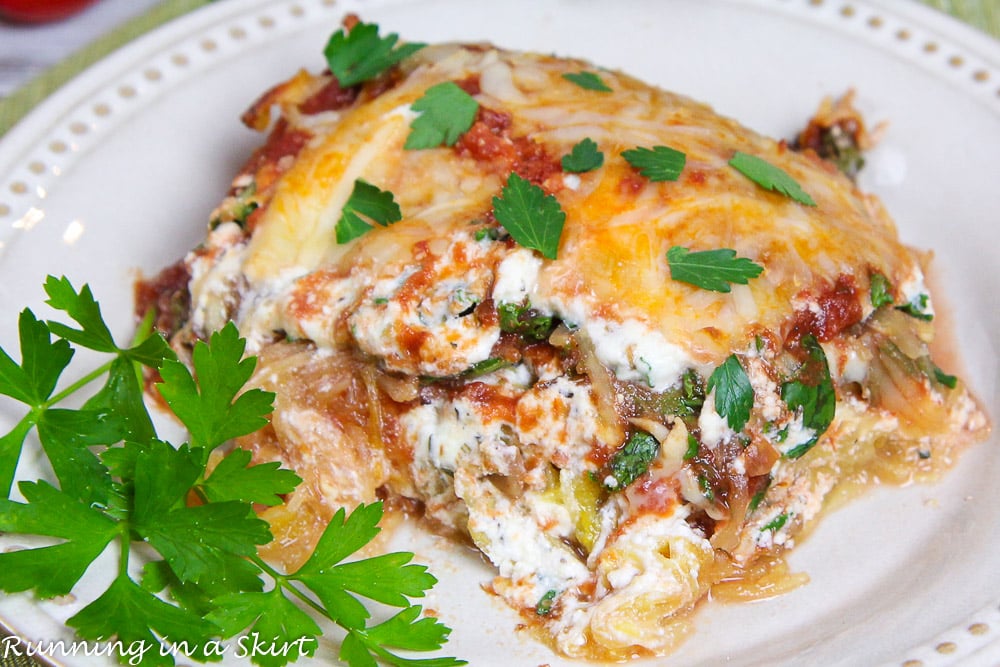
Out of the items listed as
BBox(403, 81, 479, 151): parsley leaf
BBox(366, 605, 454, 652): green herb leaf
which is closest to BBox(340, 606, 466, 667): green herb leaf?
BBox(366, 605, 454, 652): green herb leaf

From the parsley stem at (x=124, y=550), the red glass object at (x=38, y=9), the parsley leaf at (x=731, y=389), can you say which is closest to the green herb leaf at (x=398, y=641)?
the parsley stem at (x=124, y=550)

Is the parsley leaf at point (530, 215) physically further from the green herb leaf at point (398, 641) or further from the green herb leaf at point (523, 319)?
the green herb leaf at point (398, 641)

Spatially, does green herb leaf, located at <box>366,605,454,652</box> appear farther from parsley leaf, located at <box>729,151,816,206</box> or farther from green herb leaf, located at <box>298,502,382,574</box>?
parsley leaf, located at <box>729,151,816,206</box>

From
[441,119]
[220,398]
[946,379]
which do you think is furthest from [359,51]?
[946,379]

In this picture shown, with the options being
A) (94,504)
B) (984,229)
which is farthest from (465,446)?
(984,229)

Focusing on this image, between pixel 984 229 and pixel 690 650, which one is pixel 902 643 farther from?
pixel 984 229

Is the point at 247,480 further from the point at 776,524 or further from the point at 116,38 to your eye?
the point at 116,38
